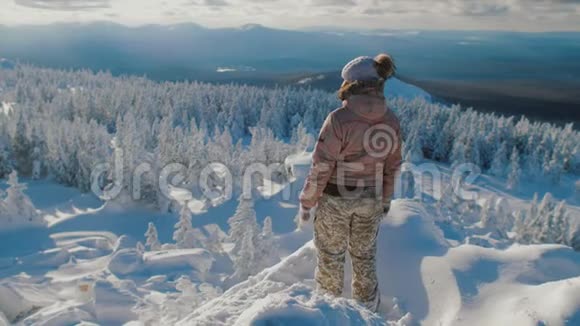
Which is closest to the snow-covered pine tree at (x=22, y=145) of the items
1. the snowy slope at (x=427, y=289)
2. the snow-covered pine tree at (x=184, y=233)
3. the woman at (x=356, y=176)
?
the snow-covered pine tree at (x=184, y=233)

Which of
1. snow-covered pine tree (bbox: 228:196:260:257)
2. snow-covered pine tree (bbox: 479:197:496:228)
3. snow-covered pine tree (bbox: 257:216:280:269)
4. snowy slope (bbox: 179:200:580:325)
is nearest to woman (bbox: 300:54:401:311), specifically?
snowy slope (bbox: 179:200:580:325)

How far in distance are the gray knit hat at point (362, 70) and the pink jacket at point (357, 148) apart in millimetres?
195

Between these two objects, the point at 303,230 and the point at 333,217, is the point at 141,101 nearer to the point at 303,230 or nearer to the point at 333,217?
the point at 303,230

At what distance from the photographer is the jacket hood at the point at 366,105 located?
4.43 meters

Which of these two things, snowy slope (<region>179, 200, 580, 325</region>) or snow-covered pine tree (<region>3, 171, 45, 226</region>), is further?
snow-covered pine tree (<region>3, 171, 45, 226</region>)

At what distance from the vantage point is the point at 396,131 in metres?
4.72

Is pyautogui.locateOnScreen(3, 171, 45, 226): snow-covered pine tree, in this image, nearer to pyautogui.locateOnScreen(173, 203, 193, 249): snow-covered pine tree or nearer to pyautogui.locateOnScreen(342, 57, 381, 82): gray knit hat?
pyautogui.locateOnScreen(173, 203, 193, 249): snow-covered pine tree

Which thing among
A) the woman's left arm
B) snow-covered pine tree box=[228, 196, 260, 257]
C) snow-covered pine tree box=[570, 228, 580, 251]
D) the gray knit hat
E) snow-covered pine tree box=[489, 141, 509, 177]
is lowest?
snow-covered pine tree box=[489, 141, 509, 177]

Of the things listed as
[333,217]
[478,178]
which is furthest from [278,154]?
[333,217]

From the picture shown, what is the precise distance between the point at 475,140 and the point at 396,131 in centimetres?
5416

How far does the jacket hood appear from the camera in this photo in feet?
14.5

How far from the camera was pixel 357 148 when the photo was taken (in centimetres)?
460

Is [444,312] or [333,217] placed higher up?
[333,217]

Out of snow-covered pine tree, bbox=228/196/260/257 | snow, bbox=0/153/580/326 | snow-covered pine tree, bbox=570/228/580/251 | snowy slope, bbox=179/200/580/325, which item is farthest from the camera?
snow-covered pine tree, bbox=570/228/580/251
